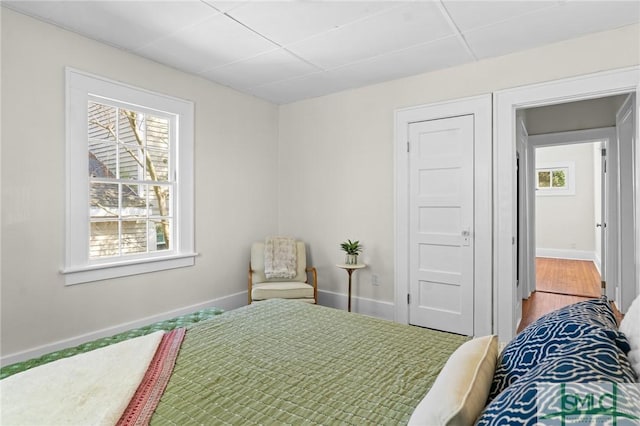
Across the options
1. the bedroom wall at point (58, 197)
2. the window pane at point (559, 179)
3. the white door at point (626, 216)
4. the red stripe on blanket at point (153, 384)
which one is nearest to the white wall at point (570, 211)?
the window pane at point (559, 179)

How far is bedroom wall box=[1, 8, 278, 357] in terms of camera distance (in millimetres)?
2502

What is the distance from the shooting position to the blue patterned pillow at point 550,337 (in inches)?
41.4

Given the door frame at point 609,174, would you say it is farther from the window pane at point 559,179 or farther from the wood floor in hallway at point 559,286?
the window pane at point 559,179

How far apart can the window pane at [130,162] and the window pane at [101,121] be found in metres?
0.15

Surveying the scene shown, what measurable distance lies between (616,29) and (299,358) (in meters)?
3.33

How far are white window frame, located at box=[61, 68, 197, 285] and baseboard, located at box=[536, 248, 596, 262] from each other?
8.07 meters

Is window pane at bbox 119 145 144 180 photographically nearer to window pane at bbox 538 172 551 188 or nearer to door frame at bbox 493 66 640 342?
door frame at bbox 493 66 640 342

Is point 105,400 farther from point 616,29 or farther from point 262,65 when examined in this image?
point 616,29

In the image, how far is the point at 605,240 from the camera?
4.68 meters

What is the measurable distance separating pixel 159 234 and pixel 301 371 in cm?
260

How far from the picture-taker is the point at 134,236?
3318 millimetres

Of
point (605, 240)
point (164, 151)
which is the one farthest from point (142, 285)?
point (605, 240)

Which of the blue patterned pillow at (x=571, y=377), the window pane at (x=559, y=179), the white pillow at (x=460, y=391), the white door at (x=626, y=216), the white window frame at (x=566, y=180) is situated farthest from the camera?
the window pane at (x=559, y=179)

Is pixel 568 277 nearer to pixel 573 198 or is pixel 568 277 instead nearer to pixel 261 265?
pixel 573 198
